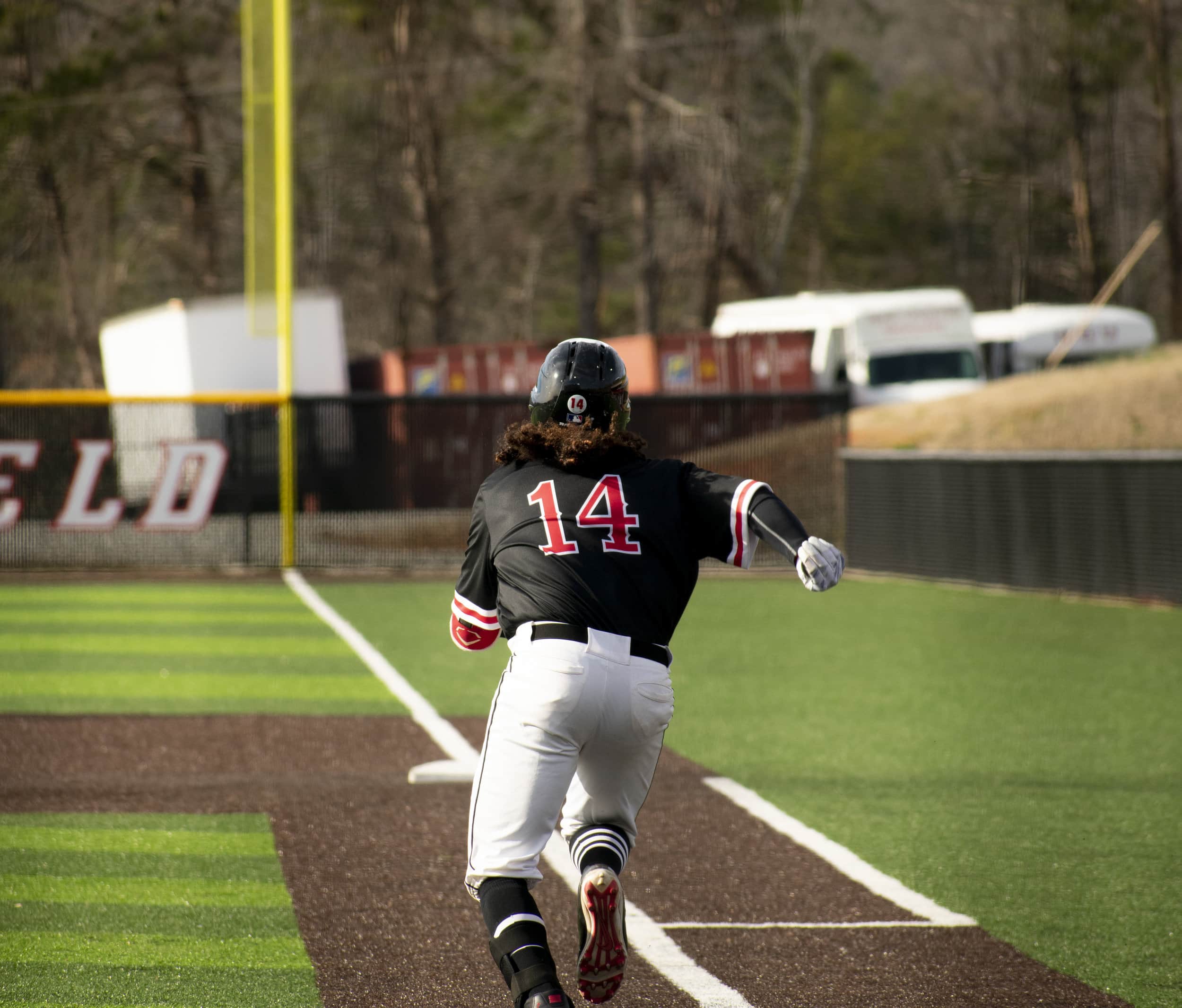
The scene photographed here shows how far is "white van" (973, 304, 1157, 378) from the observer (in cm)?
3047

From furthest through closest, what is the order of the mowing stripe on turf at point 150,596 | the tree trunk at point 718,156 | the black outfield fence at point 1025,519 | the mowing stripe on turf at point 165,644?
the tree trunk at point 718,156 → the mowing stripe on turf at point 150,596 → the black outfield fence at point 1025,519 → the mowing stripe on turf at point 165,644

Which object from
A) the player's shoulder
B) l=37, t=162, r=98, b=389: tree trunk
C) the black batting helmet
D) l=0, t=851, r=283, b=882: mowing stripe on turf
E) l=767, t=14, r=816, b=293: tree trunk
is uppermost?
l=767, t=14, r=816, b=293: tree trunk

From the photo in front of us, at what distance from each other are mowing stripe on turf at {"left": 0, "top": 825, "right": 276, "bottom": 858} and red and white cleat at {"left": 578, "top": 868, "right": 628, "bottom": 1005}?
2622 millimetres

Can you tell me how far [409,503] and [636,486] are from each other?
637 inches

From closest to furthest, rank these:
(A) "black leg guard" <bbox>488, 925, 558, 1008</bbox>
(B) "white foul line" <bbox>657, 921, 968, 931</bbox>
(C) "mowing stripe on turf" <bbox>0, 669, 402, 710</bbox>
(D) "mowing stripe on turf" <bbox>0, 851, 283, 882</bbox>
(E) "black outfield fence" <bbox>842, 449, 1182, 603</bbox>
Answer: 1. (A) "black leg guard" <bbox>488, 925, 558, 1008</bbox>
2. (B) "white foul line" <bbox>657, 921, 968, 931</bbox>
3. (D) "mowing stripe on turf" <bbox>0, 851, 283, 882</bbox>
4. (C) "mowing stripe on turf" <bbox>0, 669, 402, 710</bbox>
5. (E) "black outfield fence" <bbox>842, 449, 1182, 603</bbox>

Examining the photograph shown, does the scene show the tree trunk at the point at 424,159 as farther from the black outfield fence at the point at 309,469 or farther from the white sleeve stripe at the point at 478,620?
the white sleeve stripe at the point at 478,620

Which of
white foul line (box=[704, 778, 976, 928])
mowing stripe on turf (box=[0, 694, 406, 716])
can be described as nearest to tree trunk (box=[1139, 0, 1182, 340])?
mowing stripe on turf (box=[0, 694, 406, 716])

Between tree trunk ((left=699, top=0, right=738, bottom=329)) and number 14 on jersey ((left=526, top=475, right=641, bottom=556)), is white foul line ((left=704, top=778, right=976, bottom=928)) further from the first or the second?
tree trunk ((left=699, top=0, right=738, bottom=329))

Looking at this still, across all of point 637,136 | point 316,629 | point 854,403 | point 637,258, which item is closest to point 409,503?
point 316,629

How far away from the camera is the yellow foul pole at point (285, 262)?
19234mm

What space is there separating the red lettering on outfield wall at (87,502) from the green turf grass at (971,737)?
3.93 metres

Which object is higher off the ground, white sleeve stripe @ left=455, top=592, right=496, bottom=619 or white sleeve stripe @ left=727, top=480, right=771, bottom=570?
white sleeve stripe @ left=727, top=480, right=771, bottom=570

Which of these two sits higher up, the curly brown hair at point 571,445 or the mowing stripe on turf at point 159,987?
the curly brown hair at point 571,445

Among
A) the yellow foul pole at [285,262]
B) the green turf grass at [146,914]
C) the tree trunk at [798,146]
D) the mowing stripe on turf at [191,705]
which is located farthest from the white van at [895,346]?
the green turf grass at [146,914]
